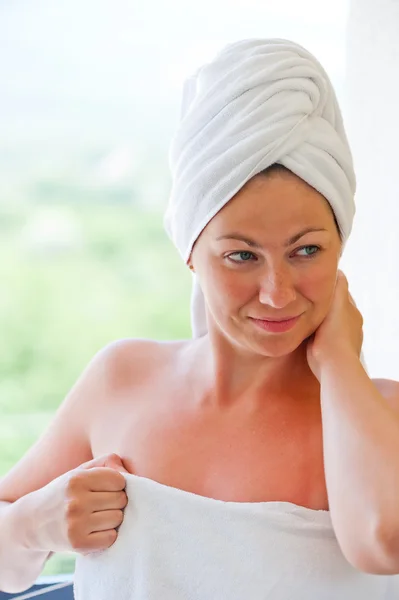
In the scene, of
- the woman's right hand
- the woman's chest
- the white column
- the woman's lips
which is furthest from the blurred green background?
the woman's lips

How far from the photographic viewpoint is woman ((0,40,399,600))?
105 cm

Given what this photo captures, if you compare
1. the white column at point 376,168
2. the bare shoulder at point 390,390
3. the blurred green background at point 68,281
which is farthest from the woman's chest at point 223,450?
the blurred green background at point 68,281

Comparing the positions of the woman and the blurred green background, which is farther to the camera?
the blurred green background

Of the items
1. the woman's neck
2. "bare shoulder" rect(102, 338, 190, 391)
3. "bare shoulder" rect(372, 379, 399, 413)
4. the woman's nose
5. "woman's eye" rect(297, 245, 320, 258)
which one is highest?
"woman's eye" rect(297, 245, 320, 258)

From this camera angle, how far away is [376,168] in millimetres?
1725

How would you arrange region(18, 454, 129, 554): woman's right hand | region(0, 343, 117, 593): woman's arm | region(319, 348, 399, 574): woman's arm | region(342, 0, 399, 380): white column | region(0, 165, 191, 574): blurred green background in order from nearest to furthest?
region(319, 348, 399, 574): woman's arm → region(18, 454, 129, 554): woman's right hand → region(0, 343, 117, 593): woman's arm → region(342, 0, 399, 380): white column → region(0, 165, 191, 574): blurred green background

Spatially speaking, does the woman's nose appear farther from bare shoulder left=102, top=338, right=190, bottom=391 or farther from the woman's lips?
bare shoulder left=102, top=338, right=190, bottom=391

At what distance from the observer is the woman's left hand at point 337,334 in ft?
3.74

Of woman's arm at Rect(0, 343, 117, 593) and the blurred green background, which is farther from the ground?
the blurred green background

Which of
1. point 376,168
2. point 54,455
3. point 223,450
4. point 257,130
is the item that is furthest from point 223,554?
point 376,168

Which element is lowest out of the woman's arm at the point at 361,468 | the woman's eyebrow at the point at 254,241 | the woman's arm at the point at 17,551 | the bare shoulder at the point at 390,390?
the woman's arm at the point at 17,551

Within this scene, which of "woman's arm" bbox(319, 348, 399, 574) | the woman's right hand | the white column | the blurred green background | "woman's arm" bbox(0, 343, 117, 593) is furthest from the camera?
the blurred green background

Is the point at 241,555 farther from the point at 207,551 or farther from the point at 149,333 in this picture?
the point at 149,333

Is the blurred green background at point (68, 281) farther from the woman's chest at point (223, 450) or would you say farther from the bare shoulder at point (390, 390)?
the bare shoulder at point (390, 390)
